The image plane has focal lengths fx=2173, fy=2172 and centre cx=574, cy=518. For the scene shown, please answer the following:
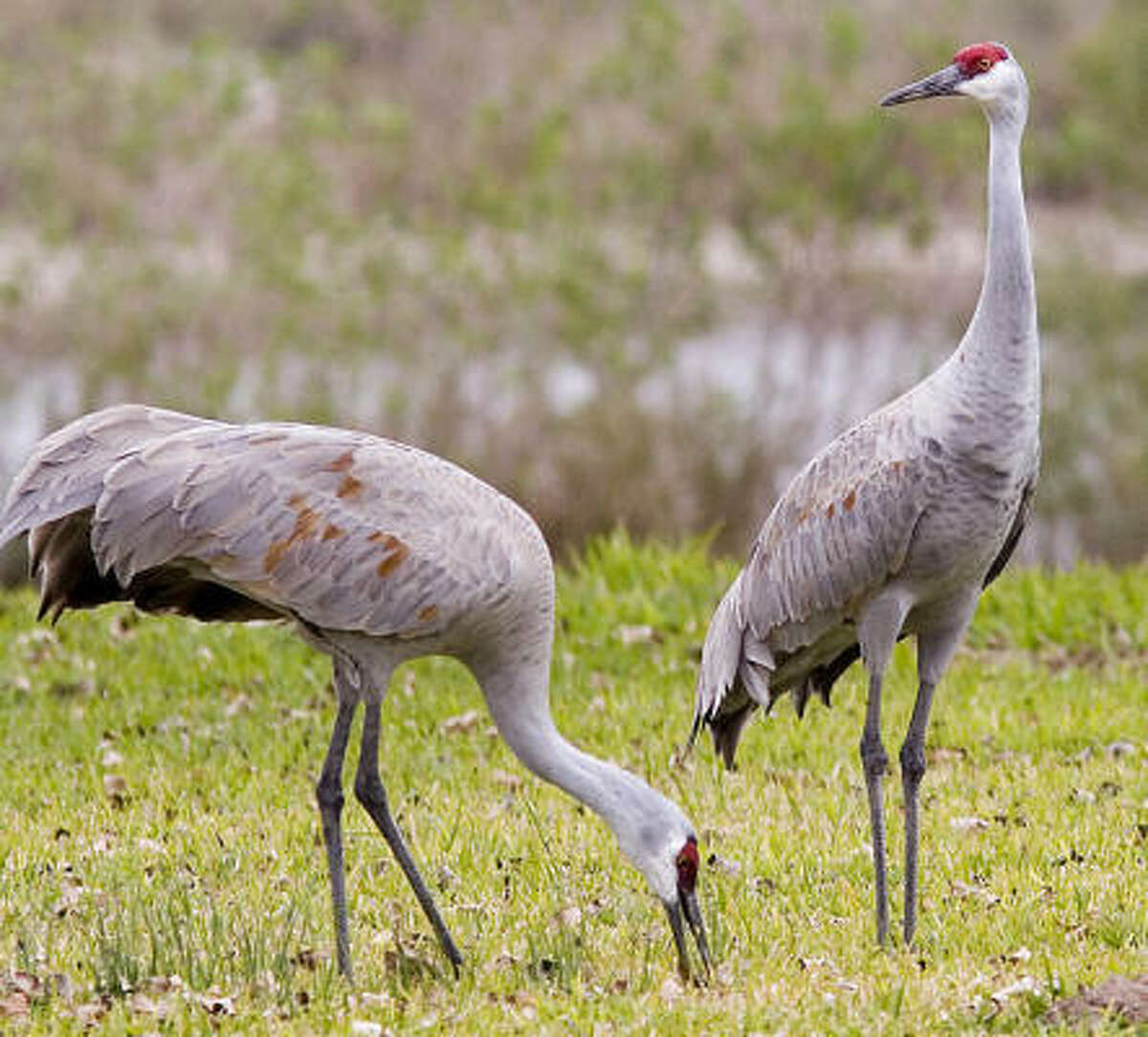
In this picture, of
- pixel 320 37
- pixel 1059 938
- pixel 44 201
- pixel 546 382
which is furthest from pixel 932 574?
pixel 320 37

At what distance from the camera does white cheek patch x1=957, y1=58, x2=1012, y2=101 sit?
5.29 meters

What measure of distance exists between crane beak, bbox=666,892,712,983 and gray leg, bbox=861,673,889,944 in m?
0.57

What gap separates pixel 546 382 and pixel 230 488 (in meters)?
7.90

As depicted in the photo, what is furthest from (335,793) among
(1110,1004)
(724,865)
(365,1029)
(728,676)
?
(1110,1004)

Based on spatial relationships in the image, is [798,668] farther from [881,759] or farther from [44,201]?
[44,201]

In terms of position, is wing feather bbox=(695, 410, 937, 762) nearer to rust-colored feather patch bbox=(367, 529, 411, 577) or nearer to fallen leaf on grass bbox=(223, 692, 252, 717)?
rust-colored feather patch bbox=(367, 529, 411, 577)

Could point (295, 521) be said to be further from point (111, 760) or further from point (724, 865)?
point (111, 760)

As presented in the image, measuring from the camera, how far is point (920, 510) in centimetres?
526

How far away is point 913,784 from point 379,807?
1377 millimetres

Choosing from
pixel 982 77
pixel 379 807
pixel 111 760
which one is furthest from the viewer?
pixel 111 760

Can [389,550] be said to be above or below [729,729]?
above

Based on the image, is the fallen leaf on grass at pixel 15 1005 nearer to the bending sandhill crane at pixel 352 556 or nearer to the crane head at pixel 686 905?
the bending sandhill crane at pixel 352 556

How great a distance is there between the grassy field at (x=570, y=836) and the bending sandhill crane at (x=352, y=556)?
299mm

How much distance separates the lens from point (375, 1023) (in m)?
4.62
